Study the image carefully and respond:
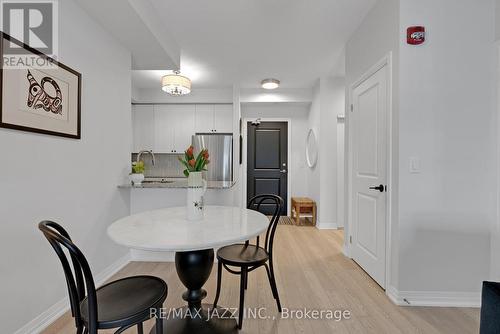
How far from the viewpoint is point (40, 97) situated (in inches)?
67.0

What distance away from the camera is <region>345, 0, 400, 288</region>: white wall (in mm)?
2023

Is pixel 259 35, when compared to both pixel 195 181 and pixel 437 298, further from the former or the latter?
pixel 437 298

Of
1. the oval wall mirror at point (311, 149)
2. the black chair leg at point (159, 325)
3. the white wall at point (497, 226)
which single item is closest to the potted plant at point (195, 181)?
the black chair leg at point (159, 325)

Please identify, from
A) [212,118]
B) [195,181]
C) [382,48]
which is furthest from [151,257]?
[382,48]

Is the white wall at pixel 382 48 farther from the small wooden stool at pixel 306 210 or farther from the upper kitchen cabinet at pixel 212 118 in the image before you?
the upper kitchen cabinet at pixel 212 118

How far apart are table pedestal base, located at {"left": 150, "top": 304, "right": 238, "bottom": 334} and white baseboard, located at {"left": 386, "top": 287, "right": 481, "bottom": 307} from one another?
1.34 m

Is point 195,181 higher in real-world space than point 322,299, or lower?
higher

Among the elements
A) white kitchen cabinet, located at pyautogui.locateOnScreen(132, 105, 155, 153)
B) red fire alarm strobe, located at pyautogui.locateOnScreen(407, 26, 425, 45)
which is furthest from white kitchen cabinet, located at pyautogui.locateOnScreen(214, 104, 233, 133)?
red fire alarm strobe, located at pyautogui.locateOnScreen(407, 26, 425, 45)

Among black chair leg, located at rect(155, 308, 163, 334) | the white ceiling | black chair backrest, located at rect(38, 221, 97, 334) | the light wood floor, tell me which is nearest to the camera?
black chair backrest, located at rect(38, 221, 97, 334)

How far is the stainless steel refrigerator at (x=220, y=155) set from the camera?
4875 millimetres

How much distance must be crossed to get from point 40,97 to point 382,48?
2756mm

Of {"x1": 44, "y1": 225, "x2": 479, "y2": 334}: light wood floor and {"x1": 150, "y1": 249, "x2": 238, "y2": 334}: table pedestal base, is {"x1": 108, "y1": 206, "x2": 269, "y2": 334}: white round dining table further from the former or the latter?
{"x1": 44, "y1": 225, "x2": 479, "y2": 334}: light wood floor

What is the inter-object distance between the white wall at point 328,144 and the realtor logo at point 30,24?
3.66m

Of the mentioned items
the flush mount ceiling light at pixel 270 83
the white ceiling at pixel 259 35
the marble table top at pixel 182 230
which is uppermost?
the white ceiling at pixel 259 35
